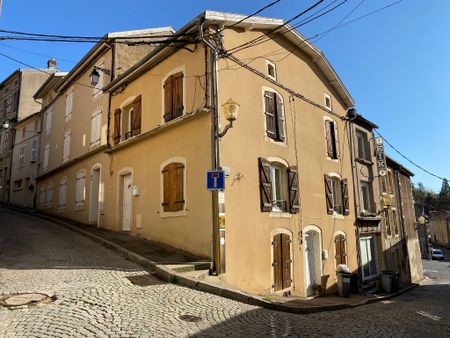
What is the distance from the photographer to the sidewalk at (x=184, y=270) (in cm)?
723

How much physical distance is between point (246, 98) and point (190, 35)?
8.09 feet

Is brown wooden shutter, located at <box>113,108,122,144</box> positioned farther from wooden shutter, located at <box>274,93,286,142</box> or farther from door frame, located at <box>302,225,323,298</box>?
door frame, located at <box>302,225,323,298</box>

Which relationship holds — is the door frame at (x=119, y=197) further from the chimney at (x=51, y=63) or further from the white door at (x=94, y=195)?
the chimney at (x=51, y=63)

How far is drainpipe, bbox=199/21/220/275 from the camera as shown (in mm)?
8883

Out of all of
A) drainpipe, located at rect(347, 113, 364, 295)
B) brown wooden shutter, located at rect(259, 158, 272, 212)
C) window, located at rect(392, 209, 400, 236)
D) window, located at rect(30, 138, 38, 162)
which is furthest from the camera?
window, located at rect(30, 138, 38, 162)

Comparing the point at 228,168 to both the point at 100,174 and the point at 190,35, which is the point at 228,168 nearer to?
the point at 190,35

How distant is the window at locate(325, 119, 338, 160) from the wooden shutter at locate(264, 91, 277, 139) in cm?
416

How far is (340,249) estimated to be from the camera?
14547 mm

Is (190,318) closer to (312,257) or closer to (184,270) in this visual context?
(184,270)

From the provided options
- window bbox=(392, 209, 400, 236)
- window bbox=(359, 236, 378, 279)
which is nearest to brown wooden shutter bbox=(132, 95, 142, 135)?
window bbox=(359, 236, 378, 279)

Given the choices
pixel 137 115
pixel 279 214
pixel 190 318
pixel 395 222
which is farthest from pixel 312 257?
pixel 395 222

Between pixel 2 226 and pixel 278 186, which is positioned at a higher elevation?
pixel 278 186

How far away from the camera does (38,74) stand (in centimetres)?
2875

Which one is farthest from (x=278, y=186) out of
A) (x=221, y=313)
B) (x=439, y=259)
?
(x=439, y=259)
